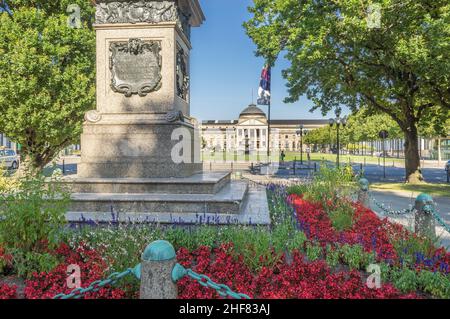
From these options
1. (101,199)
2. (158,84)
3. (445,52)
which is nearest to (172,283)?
(101,199)

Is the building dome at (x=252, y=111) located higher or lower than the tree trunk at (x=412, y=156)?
higher

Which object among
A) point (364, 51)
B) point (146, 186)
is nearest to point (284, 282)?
point (146, 186)

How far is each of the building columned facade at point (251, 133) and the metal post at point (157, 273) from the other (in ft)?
395

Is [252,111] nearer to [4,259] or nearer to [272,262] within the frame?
[272,262]

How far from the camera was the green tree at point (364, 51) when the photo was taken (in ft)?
51.8

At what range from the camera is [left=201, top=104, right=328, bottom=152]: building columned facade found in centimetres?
14312

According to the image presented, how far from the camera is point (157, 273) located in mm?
3074

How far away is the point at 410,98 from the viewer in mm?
20125

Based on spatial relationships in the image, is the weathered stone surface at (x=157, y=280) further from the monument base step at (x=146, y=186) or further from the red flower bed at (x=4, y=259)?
the monument base step at (x=146, y=186)

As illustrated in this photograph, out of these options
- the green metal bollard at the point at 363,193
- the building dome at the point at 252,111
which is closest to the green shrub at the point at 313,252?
the green metal bollard at the point at 363,193

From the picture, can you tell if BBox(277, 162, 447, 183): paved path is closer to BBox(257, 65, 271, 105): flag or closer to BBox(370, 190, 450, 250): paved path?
BBox(370, 190, 450, 250): paved path

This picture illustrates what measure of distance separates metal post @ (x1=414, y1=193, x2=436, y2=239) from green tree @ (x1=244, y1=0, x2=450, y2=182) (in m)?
10.8
